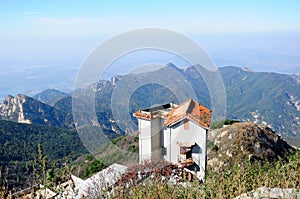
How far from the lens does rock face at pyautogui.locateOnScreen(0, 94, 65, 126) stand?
48562mm

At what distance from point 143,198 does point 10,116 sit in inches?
2146

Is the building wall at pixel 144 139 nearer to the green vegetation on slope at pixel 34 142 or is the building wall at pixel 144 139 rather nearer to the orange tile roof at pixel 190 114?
the orange tile roof at pixel 190 114

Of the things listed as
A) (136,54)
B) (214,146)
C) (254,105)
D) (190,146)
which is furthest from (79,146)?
(254,105)

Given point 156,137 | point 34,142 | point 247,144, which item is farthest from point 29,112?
point 156,137

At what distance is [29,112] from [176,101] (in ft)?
154

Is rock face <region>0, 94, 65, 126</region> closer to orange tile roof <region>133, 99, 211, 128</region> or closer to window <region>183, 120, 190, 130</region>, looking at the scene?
orange tile roof <region>133, 99, 211, 128</region>

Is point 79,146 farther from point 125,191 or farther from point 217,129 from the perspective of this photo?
point 125,191

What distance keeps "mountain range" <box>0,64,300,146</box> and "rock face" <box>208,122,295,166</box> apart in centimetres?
444

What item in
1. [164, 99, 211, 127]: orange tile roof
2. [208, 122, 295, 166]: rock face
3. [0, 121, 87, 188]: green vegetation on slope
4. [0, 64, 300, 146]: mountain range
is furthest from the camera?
[0, 121, 87, 188]: green vegetation on slope

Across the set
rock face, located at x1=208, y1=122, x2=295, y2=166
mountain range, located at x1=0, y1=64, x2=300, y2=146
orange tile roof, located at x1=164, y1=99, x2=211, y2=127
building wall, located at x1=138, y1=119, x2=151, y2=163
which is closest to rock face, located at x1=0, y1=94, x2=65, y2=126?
mountain range, located at x1=0, y1=64, x2=300, y2=146

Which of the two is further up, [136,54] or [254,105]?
[136,54]

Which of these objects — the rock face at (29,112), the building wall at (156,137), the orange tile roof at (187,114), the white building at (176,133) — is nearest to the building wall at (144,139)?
the white building at (176,133)

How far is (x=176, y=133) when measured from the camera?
9086mm

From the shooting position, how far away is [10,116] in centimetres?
5134
